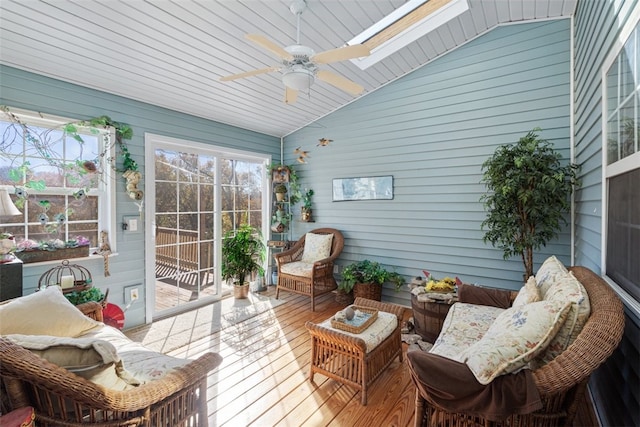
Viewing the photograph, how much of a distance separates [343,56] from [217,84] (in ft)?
6.19

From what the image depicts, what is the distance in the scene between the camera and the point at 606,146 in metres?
1.92

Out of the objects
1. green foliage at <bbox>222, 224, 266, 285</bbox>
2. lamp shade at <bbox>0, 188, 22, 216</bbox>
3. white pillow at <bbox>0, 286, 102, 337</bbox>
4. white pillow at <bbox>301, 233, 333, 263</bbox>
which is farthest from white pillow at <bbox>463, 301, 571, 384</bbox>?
green foliage at <bbox>222, 224, 266, 285</bbox>

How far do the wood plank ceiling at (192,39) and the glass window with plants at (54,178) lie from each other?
19.4 inches

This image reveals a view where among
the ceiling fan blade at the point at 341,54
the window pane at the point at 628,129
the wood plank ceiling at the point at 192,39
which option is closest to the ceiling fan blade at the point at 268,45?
the ceiling fan blade at the point at 341,54

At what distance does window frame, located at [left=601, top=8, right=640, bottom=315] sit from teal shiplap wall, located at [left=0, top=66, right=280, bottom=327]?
4049 millimetres

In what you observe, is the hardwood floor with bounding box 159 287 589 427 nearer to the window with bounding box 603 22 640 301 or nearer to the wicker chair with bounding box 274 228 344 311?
the wicker chair with bounding box 274 228 344 311

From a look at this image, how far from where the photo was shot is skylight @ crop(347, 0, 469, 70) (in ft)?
9.84

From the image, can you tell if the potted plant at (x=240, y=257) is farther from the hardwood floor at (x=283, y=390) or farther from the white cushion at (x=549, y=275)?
the white cushion at (x=549, y=275)

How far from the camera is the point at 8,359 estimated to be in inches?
40.3

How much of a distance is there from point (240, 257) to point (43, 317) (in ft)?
8.81

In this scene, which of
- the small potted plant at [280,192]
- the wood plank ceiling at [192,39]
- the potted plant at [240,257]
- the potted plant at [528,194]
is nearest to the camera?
the wood plank ceiling at [192,39]

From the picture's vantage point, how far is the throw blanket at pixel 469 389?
1.20 m

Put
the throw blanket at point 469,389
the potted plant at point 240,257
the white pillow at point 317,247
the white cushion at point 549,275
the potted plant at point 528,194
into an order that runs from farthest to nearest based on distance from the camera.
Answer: the white pillow at point 317,247 → the potted plant at point 240,257 → the potted plant at point 528,194 → the white cushion at point 549,275 → the throw blanket at point 469,389

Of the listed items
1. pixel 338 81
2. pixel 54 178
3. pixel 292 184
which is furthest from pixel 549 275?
pixel 54 178
